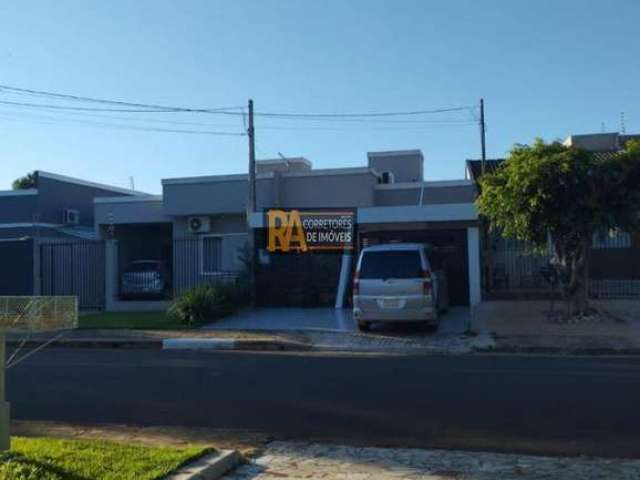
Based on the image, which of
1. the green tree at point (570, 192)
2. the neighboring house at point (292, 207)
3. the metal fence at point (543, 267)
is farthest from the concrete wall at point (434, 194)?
the green tree at point (570, 192)

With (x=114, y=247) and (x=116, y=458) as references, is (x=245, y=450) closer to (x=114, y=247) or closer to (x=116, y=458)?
(x=116, y=458)

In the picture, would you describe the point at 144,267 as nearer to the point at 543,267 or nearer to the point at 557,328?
the point at 543,267

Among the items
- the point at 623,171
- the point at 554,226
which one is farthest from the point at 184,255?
the point at 623,171

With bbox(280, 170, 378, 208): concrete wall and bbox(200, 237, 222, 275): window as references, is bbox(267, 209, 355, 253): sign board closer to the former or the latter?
bbox(280, 170, 378, 208): concrete wall

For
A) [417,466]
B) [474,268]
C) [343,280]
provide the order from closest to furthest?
[417,466] < [474,268] < [343,280]

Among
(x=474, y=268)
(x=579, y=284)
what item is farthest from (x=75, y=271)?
(x=579, y=284)

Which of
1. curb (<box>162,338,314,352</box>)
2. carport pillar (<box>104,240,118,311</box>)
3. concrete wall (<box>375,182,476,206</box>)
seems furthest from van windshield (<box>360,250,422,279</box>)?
carport pillar (<box>104,240,118,311</box>)

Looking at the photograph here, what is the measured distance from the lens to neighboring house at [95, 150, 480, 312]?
2192cm

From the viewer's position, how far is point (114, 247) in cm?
2433

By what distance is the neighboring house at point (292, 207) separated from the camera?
2192cm

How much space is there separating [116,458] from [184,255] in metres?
19.5

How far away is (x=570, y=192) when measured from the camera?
54.3ft

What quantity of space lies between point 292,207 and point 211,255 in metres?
3.27

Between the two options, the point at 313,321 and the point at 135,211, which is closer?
the point at 313,321
